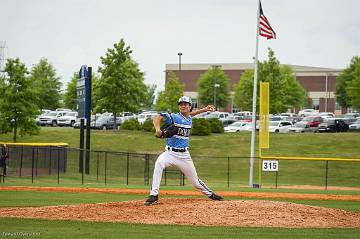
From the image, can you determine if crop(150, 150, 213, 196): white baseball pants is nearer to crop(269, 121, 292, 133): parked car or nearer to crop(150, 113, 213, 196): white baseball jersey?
crop(150, 113, 213, 196): white baseball jersey

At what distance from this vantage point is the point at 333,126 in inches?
2542

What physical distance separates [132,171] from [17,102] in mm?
13483

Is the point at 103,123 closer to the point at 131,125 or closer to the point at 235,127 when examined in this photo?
the point at 131,125

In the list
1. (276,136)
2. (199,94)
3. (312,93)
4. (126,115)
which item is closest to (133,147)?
(276,136)

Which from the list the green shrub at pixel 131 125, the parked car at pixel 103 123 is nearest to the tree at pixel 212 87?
the parked car at pixel 103 123

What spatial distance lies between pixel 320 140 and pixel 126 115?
994 inches

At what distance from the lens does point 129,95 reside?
194 feet

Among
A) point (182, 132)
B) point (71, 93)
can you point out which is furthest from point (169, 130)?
point (71, 93)

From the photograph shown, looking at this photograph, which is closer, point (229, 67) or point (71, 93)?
point (71, 93)

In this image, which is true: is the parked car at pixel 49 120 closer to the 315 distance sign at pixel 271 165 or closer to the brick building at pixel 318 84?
the brick building at pixel 318 84

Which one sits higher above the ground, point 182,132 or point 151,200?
point 182,132

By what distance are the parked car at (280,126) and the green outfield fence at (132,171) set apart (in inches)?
644

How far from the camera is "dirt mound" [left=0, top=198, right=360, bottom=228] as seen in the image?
41.3ft

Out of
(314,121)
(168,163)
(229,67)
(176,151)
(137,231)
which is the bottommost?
(137,231)
